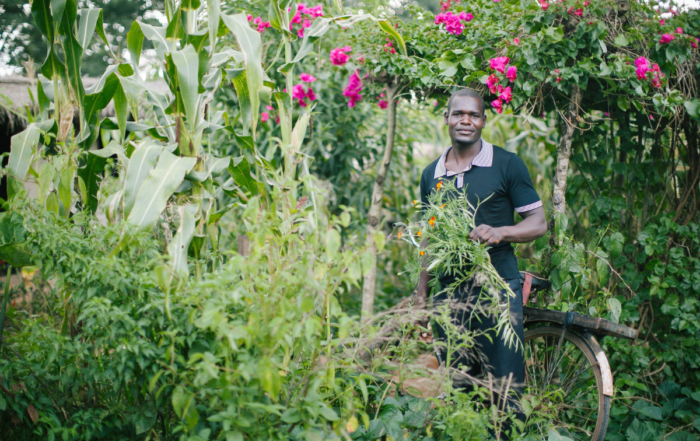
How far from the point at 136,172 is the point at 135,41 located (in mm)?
789

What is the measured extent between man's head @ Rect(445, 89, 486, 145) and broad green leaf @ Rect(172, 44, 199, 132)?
1.15m

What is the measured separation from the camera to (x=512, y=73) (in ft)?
7.82

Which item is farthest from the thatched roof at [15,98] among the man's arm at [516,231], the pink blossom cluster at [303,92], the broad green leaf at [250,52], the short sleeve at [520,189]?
the man's arm at [516,231]

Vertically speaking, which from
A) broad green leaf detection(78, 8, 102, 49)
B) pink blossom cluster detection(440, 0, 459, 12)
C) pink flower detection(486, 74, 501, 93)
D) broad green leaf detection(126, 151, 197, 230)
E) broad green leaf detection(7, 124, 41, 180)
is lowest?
broad green leaf detection(126, 151, 197, 230)

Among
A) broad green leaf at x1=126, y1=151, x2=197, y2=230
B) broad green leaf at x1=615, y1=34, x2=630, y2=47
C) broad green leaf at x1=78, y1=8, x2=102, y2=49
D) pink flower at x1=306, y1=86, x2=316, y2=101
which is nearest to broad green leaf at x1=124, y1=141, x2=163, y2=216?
broad green leaf at x1=126, y1=151, x2=197, y2=230

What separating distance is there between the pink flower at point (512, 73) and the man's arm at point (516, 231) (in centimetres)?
71

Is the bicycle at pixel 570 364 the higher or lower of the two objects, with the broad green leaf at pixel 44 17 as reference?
lower

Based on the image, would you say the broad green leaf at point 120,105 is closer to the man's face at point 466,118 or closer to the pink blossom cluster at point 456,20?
the man's face at point 466,118

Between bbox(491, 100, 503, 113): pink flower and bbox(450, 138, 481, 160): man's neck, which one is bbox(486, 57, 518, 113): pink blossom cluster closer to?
bbox(491, 100, 503, 113): pink flower

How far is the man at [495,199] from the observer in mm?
2125

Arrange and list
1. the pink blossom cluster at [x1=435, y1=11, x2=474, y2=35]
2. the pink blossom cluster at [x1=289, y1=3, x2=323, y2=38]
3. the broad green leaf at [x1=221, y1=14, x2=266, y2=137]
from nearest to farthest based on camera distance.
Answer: the broad green leaf at [x1=221, y1=14, x2=266, y2=137] → the pink blossom cluster at [x1=435, y1=11, x2=474, y2=35] → the pink blossom cluster at [x1=289, y1=3, x2=323, y2=38]

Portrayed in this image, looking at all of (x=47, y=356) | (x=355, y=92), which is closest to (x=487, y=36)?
(x=355, y=92)

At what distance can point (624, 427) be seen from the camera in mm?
2494

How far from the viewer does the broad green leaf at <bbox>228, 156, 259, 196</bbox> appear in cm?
229
